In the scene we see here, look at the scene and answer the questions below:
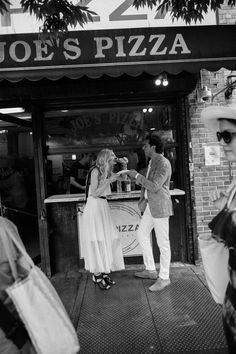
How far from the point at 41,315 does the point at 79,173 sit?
395 cm

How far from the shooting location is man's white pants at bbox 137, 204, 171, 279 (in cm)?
454

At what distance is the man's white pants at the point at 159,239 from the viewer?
4.54 meters

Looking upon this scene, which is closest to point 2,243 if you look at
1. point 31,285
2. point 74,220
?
point 31,285

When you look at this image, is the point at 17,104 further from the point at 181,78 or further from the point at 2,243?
the point at 2,243

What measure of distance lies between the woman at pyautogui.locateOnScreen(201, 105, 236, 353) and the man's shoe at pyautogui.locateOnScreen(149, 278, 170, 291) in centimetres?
258

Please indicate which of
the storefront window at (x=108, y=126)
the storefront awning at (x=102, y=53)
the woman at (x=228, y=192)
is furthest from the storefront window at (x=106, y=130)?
the woman at (x=228, y=192)

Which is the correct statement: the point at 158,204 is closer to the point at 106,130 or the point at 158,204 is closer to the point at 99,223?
the point at 99,223

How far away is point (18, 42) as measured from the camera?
3.64 meters

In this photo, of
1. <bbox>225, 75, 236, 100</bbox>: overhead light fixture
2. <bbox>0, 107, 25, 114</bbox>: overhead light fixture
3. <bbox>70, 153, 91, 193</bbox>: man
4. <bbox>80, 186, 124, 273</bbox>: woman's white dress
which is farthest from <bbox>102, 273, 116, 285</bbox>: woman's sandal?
<bbox>225, 75, 236, 100</bbox>: overhead light fixture

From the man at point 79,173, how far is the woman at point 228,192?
11.4 ft

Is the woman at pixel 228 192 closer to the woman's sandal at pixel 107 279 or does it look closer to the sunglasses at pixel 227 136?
the sunglasses at pixel 227 136

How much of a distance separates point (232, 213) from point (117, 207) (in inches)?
143

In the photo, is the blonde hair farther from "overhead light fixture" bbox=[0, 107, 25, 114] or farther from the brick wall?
"overhead light fixture" bbox=[0, 107, 25, 114]

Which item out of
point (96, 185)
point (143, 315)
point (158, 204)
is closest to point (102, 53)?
point (96, 185)
